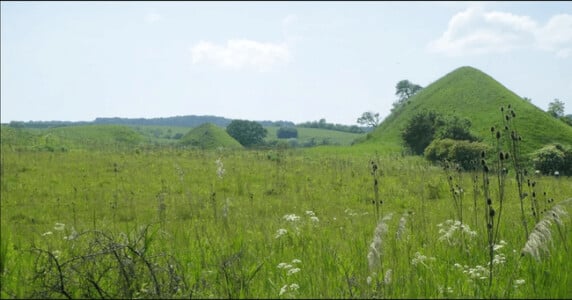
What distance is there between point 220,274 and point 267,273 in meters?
0.80

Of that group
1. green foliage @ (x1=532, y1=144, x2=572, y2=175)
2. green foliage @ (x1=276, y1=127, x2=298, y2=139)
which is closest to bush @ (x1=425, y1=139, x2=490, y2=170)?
green foliage @ (x1=532, y1=144, x2=572, y2=175)

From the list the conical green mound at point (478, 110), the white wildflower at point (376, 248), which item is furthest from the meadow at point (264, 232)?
the conical green mound at point (478, 110)

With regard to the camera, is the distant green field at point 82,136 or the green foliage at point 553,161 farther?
the distant green field at point 82,136

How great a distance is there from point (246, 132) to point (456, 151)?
233 ft

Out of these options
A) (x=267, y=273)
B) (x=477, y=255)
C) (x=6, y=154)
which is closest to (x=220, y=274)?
(x=267, y=273)

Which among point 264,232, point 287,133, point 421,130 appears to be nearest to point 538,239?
point 264,232

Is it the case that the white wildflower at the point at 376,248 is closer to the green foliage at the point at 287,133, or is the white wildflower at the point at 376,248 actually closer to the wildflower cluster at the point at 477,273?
the wildflower cluster at the point at 477,273

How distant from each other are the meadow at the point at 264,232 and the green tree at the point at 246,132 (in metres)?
64.2

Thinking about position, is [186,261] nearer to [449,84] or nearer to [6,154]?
[6,154]

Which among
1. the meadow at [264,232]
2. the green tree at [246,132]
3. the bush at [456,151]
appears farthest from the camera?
the green tree at [246,132]

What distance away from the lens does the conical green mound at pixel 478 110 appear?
48781mm

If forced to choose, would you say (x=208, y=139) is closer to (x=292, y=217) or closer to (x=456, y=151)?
(x=456, y=151)

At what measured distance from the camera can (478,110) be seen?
2318 inches

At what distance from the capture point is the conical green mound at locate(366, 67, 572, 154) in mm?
48781
